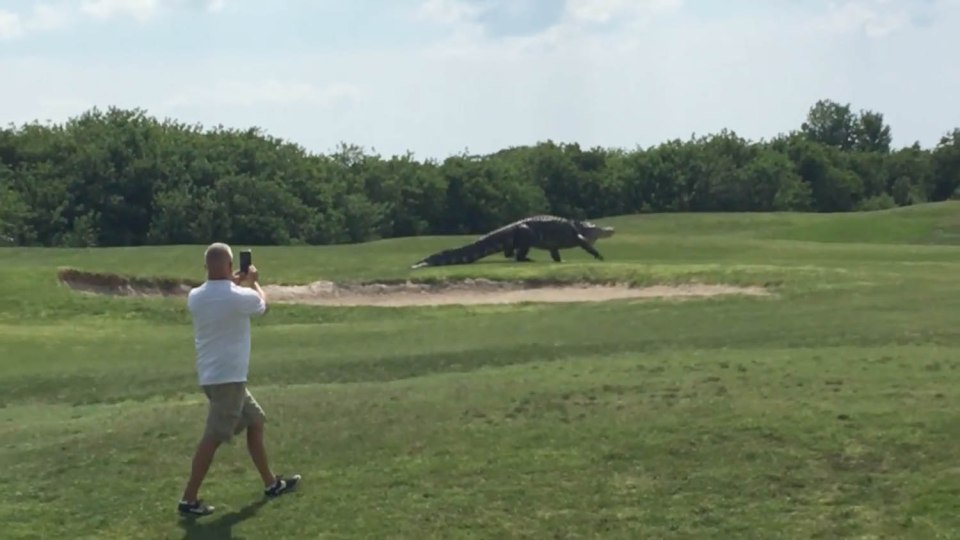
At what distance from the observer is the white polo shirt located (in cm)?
1019

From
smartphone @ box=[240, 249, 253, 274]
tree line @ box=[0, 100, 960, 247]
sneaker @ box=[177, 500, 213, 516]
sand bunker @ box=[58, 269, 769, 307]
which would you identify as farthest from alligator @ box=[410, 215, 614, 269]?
tree line @ box=[0, 100, 960, 247]

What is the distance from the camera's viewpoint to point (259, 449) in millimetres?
10766

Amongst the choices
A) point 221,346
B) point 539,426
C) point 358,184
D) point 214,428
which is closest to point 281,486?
point 214,428

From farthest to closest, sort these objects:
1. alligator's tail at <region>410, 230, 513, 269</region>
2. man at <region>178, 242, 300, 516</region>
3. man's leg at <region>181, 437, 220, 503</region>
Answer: alligator's tail at <region>410, 230, 513, 269</region>, man's leg at <region>181, 437, 220, 503</region>, man at <region>178, 242, 300, 516</region>

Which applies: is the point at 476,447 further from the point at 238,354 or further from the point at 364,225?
the point at 364,225

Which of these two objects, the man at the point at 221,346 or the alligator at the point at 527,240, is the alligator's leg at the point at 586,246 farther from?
the man at the point at 221,346

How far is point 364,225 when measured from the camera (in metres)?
80.0

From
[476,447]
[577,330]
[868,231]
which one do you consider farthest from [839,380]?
[868,231]

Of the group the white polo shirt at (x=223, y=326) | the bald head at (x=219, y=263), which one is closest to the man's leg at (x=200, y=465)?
the white polo shirt at (x=223, y=326)

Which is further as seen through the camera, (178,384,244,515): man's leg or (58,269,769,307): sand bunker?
(58,269,769,307): sand bunker

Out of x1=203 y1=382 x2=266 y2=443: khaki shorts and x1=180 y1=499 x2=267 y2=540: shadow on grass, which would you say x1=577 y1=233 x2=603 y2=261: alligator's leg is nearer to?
x1=180 y1=499 x2=267 y2=540: shadow on grass

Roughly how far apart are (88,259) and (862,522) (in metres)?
30.3

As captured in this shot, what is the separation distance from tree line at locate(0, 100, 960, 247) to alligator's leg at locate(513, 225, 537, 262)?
106 ft

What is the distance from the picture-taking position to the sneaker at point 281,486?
428 inches
